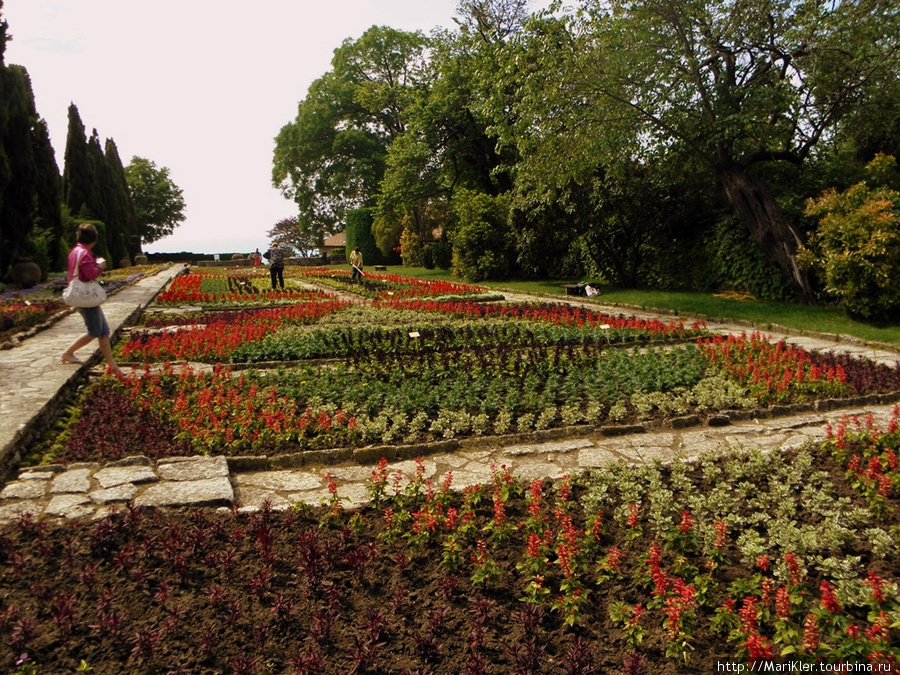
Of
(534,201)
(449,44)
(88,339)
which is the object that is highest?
(449,44)

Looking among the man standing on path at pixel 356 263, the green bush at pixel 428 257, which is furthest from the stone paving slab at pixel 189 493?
the green bush at pixel 428 257

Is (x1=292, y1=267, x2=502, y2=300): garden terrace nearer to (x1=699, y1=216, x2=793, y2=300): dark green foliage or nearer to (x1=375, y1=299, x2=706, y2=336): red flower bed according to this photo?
(x1=375, y1=299, x2=706, y2=336): red flower bed

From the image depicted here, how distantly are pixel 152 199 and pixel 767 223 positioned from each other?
64275mm

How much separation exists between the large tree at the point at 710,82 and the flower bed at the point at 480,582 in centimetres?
1117

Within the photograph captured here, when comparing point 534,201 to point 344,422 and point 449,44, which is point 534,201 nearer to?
point 449,44

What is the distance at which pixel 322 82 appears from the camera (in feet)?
153

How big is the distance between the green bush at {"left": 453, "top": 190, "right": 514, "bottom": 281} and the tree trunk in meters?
10.1

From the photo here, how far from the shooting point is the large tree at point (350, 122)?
4562cm

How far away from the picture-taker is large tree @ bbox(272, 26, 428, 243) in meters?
45.6

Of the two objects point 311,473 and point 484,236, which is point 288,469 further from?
point 484,236

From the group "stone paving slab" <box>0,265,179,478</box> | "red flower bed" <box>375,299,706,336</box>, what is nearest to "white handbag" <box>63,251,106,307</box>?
"stone paving slab" <box>0,265,179,478</box>

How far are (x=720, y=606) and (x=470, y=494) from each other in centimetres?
160

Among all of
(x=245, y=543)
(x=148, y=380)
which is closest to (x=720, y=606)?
(x=245, y=543)

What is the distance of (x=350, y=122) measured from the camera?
47.3 m
